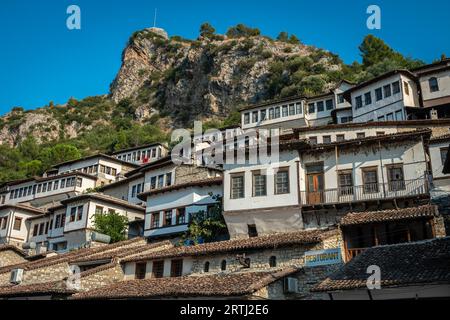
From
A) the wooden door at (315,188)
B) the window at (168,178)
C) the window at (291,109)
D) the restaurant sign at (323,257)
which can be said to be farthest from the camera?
the window at (291,109)

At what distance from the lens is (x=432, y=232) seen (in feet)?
70.9

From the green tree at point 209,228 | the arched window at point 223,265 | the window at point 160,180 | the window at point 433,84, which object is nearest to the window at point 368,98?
the window at point 433,84

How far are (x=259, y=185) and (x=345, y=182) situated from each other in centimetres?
527

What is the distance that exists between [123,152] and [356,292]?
63022 mm

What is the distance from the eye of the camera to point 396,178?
1107 inches

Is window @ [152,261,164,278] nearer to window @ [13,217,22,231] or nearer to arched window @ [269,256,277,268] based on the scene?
arched window @ [269,256,277,268]

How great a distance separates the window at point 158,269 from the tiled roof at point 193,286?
875mm

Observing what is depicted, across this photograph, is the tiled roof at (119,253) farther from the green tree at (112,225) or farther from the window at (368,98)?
the window at (368,98)

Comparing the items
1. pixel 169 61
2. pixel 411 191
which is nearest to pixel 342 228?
pixel 411 191

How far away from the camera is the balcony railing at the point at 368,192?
27125 mm

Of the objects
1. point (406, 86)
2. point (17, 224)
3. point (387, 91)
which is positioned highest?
point (406, 86)

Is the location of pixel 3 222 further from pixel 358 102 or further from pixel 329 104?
pixel 358 102

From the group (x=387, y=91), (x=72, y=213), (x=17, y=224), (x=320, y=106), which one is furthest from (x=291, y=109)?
(x=17, y=224)

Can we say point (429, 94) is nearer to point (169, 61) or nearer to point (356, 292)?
point (356, 292)
